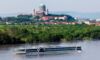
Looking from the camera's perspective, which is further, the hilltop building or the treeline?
the hilltop building

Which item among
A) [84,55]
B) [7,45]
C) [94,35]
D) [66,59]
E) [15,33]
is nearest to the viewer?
[66,59]

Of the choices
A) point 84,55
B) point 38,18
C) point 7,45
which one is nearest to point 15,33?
point 7,45

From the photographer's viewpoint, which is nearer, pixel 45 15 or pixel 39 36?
pixel 39 36

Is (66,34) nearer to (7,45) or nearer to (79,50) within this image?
(7,45)

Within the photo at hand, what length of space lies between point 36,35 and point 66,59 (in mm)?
13598

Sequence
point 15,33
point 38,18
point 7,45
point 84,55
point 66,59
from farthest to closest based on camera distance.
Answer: point 38,18, point 15,33, point 7,45, point 84,55, point 66,59

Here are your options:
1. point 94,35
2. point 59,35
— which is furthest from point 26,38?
point 94,35

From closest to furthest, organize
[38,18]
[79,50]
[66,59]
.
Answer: [66,59] < [79,50] < [38,18]

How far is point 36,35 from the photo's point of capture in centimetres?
3572

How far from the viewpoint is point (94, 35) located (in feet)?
131

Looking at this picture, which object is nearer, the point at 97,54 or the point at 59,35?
the point at 97,54

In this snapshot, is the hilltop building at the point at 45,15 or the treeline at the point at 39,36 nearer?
the treeline at the point at 39,36

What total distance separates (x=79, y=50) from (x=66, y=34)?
11557 mm

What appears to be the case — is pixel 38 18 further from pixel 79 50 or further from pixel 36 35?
pixel 79 50
